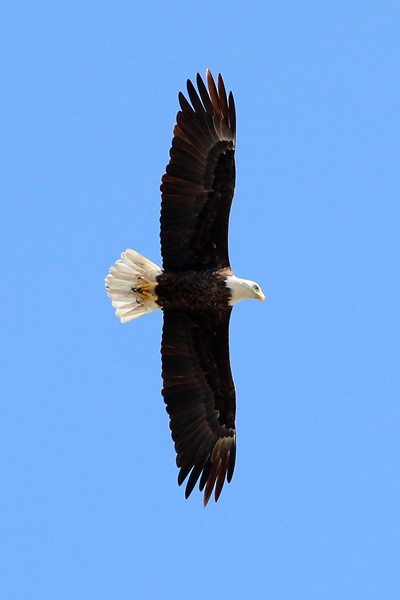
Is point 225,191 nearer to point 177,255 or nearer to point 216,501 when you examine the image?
point 177,255

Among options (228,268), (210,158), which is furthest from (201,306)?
(210,158)

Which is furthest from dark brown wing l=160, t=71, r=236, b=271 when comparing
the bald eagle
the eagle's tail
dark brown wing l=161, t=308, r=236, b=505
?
dark brown wing l=161, t=308, r=236, b=505

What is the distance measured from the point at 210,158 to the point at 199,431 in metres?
2.67

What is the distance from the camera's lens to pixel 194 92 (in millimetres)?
14516

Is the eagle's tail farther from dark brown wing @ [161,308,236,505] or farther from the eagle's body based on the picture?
dark brown wing @ [161,308,236,505]

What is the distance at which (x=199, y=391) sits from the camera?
15047 mm

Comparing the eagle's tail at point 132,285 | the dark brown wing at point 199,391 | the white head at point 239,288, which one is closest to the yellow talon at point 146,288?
the eagle's tail at point 132,285

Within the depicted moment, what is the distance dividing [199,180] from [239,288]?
1.14 m

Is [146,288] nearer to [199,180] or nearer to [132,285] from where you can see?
[132,285]

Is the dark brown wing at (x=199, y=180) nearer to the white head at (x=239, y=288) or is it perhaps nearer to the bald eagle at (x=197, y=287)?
the bald eagle at (x=197, y=287)

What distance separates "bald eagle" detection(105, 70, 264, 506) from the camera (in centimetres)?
1452

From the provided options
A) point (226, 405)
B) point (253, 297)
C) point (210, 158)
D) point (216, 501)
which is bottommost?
point (216, 501)

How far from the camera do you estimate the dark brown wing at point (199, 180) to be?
Answer: 14.5m

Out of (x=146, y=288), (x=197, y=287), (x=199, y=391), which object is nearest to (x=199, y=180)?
(x=197, y=287)
